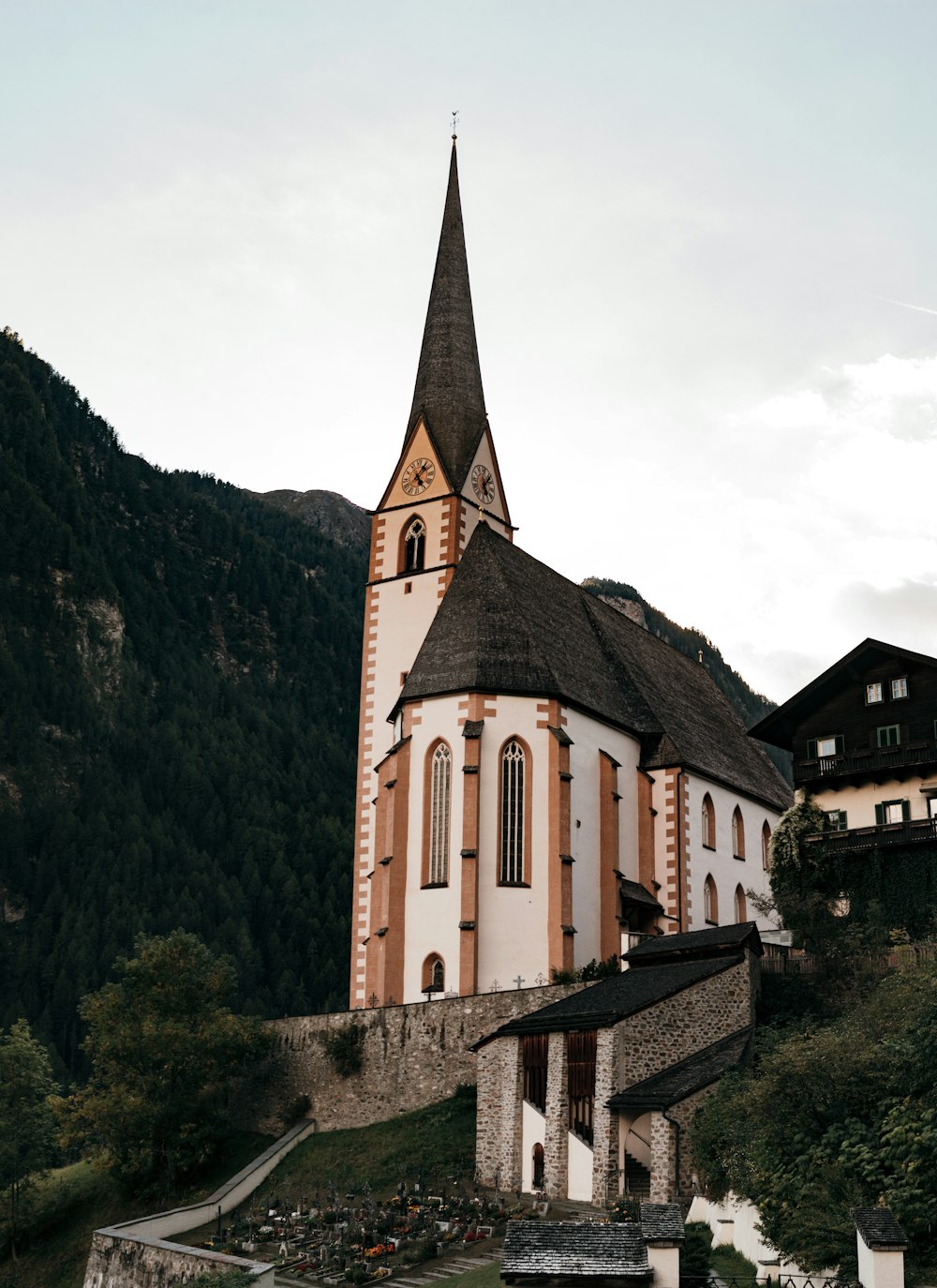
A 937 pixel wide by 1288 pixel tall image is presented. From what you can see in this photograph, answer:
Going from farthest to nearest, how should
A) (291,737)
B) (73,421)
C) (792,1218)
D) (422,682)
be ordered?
1. (73,421)
2. (291,737)
3. (422,682)
4. (792,1218)

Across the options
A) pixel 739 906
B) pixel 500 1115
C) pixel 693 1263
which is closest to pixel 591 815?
pixel 739 906

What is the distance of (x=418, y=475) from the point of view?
209 feet

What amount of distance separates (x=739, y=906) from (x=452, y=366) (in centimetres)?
2649

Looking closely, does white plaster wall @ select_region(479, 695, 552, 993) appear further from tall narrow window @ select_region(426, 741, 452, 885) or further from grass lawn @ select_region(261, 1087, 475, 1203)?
grass lawn @ select_region(261, 1087, 475, 1203)

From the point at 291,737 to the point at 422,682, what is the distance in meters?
115

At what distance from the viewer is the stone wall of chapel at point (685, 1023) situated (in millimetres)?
35906

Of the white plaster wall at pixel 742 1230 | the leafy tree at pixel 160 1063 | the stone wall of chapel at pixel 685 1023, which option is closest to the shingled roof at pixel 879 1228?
the white plaster wall at pixel 742 1230

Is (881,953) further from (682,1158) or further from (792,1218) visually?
(792,1218)

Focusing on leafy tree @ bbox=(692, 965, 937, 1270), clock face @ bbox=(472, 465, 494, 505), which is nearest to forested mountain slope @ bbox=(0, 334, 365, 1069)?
clock face @ bbox=(472, 465, 494, 505)

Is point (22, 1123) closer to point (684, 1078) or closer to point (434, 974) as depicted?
point (434, 974)

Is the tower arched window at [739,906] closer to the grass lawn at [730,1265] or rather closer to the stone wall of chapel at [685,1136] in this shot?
the stone wall of chapel at [685,1136]

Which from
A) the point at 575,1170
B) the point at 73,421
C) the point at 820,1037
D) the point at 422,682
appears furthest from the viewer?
the point at 73,421

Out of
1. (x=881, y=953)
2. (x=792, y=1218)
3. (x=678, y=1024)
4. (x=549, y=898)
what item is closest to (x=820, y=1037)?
(x=792, y=1218)

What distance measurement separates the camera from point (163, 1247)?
3444 cm
